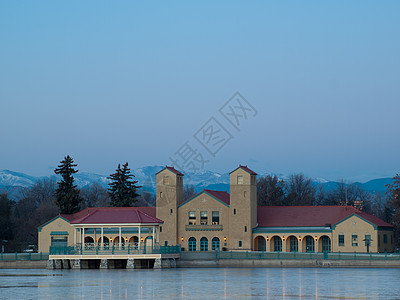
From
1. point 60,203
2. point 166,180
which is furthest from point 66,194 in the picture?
point 166,180

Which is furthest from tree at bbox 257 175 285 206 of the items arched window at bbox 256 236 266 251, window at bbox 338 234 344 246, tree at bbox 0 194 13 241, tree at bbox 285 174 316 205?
tree at bbox 0 194 13 241

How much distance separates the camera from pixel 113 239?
9238cm

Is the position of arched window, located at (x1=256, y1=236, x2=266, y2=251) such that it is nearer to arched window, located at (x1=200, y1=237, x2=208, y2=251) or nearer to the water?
arched window, located at (x1=200, y1=237, x2=208, y2=251)

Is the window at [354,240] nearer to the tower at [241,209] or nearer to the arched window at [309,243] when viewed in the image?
the arched window at [309,243]

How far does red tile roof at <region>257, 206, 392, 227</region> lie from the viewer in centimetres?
8900

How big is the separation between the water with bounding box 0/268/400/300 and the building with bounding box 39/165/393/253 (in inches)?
1010

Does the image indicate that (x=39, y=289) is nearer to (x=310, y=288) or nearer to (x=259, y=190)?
(x=310, y=288)

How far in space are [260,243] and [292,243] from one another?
3597 mm

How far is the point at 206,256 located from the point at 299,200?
4631 cm

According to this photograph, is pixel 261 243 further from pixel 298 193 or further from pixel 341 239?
pixel 298 193

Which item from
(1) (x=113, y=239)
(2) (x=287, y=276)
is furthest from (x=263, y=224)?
(2) (x=287, y=276)

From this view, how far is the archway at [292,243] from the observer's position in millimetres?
90000

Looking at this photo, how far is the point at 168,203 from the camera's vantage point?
301 ft

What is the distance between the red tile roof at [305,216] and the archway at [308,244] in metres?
1.77
